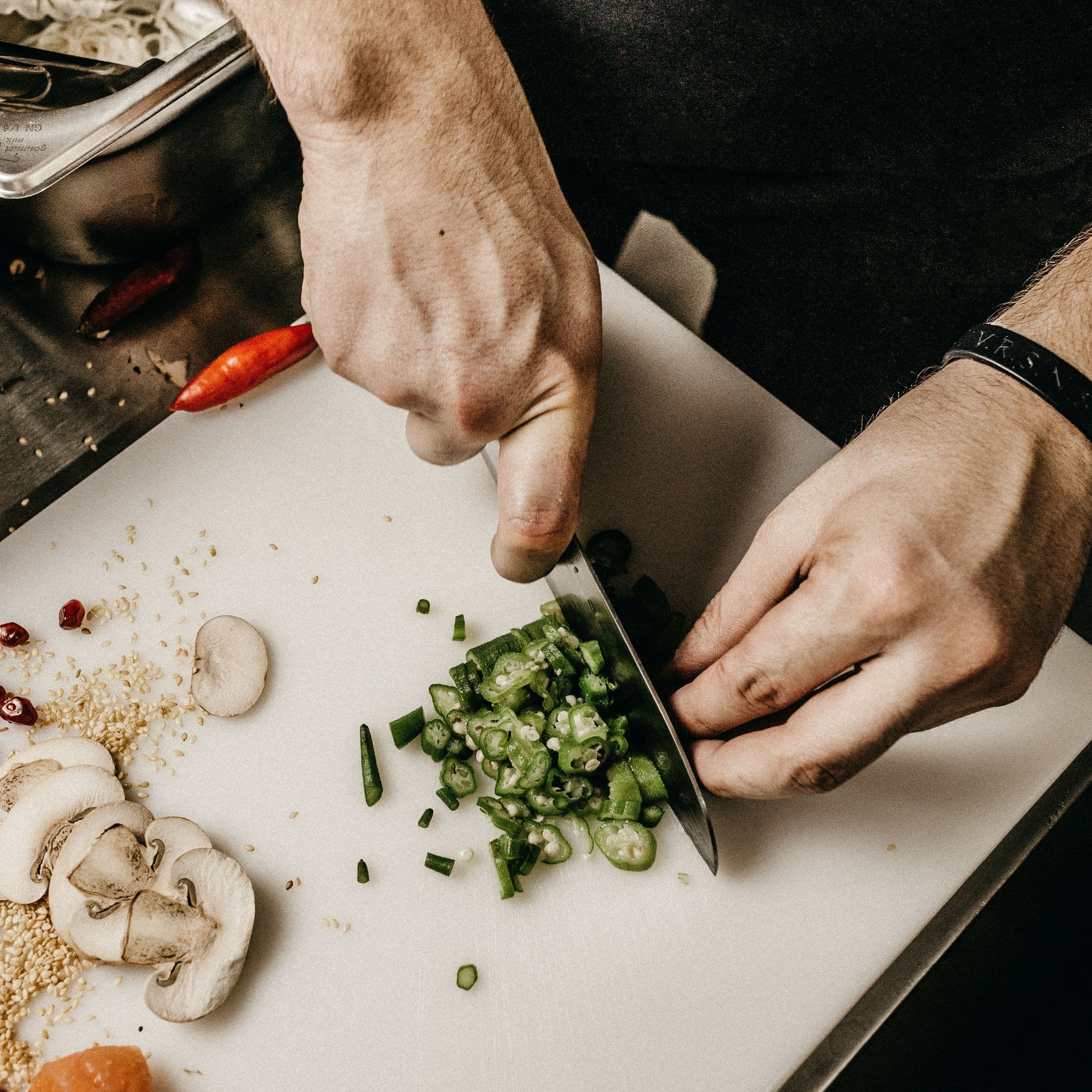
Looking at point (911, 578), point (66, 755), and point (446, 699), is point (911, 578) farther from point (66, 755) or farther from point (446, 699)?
point (66, 755)

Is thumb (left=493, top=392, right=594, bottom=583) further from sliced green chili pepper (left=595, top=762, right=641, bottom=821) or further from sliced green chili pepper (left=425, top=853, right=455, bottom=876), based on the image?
sliced green chili pepper (left=425, top=853, right=455, bottom=876)

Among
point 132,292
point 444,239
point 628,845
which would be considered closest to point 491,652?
point 628,845

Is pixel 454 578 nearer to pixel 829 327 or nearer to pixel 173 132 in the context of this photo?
pixel 173 132

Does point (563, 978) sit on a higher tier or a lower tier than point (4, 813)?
lower

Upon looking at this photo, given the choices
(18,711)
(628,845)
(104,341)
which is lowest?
(628,845)

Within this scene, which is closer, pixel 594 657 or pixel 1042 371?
pixel 1042 371

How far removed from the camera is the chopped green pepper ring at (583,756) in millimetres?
1351

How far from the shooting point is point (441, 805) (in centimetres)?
148

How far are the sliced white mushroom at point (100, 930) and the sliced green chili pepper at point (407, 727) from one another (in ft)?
1.59

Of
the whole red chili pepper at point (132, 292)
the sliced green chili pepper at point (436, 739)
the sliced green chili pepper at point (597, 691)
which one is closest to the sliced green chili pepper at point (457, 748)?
the sliced green chili pepper at point (436, 739)

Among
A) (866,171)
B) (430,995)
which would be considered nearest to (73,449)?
(430,995)

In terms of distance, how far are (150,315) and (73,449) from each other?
13.2 inches

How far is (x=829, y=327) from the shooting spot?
209cm

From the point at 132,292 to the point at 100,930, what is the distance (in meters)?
1.22
